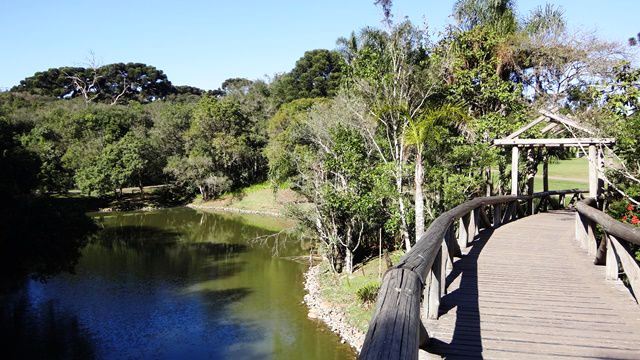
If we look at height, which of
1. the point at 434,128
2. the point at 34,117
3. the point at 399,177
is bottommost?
the point at 399,177

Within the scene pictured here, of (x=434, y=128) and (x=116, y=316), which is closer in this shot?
(x=434, y=128)

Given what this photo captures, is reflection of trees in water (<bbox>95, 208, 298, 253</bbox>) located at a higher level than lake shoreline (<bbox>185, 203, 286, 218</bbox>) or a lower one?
lower

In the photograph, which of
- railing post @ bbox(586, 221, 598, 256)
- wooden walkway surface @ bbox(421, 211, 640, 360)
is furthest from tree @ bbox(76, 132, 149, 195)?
railing post @ bbox(586, 221, 598, 256)

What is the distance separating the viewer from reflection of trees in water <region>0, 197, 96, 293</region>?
50.4 ft

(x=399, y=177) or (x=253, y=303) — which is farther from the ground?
(x=399, y=177)

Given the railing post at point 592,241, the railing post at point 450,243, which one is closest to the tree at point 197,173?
the railing post at point 592,241

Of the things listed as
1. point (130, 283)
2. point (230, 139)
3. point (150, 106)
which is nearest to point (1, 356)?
point (130, 283)

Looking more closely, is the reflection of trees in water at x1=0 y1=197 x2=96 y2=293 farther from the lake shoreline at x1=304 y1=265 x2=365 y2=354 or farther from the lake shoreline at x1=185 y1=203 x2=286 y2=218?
the lake shoreline at x1=185 y1=203 x2=286 y2=218

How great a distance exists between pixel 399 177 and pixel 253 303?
7.86 meters

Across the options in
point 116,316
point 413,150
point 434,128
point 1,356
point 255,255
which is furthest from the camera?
point 255,255

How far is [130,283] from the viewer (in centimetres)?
2145

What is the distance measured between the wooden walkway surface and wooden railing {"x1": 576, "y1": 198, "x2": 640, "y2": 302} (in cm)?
18

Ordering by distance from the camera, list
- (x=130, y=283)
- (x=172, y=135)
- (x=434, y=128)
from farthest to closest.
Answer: (x=172, y=135), (x=130, y=283), (x=434, y=128)

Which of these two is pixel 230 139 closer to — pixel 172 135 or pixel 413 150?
pixel 172 135
